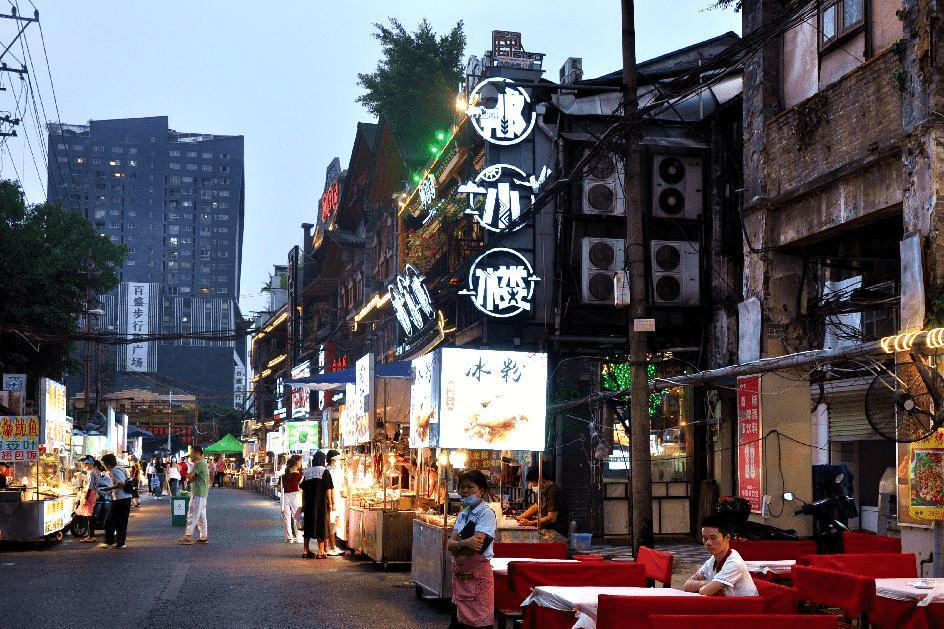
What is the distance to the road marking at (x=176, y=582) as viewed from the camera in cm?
1462

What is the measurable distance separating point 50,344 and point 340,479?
798 inches

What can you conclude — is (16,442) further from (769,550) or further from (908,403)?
(908,403)

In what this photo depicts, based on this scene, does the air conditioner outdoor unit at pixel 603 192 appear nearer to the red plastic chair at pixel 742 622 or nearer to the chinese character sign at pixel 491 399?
the chinese character sign at pixel 491 399

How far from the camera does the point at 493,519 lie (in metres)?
10.6

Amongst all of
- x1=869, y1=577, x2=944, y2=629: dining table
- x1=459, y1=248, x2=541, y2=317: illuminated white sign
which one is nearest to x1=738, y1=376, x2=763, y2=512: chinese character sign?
x1=869, y1=577, x2=944, y2=629: dining table

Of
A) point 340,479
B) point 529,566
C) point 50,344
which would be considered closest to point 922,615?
point 529,566

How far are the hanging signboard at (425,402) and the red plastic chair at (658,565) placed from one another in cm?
425

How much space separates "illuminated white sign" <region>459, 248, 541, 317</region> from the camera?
83.9ft

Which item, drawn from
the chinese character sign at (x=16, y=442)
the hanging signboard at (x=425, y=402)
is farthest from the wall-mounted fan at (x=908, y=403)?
the chinese character sign at (x=16, y=442)

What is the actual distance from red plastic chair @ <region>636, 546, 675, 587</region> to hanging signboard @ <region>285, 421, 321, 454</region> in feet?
102

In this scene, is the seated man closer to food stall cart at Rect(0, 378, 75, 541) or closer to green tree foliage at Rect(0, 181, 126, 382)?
food stall cart at Rect(0, 378, 75, 541)

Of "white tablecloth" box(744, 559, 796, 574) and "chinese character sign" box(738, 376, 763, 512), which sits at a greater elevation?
"chinese character sign" box(738, 376, 763, 512)

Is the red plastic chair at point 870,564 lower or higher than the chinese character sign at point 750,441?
lower

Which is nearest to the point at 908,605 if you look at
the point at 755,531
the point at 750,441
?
the point at 755,531
